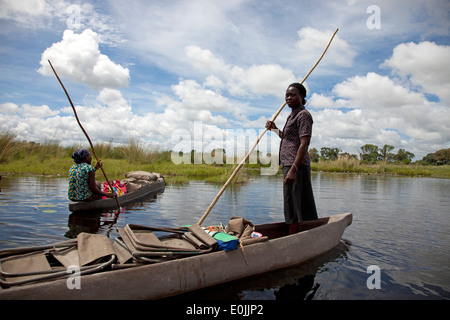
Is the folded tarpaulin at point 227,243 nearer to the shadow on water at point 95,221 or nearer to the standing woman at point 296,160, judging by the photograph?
the standing woman at point 296,160

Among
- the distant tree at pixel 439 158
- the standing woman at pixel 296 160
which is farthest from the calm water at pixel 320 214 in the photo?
the distant tree at pixel 439 158

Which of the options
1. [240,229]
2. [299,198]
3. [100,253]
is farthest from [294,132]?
Answer: [100,253]

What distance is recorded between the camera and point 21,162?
13.2 metres

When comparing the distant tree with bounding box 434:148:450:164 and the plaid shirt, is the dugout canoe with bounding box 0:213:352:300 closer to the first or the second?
the plaid shirt

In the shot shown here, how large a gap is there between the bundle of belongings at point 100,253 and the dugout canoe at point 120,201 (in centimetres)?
294

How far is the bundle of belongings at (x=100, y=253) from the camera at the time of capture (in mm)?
2135

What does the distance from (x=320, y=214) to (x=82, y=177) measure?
195 inches

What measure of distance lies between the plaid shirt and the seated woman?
3.33 meters

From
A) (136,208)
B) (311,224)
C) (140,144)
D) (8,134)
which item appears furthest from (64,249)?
(140,144)

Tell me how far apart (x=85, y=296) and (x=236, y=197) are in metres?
6.73

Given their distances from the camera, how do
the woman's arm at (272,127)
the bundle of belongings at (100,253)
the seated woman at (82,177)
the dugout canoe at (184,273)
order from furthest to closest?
the seated woman at (82,177) → the woman's arm at (272,127) → the bundle of belongings at (100,253) → the dugout canoe at (184,273)

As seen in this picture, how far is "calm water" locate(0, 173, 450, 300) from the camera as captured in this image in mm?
2939

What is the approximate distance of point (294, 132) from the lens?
3508mm
